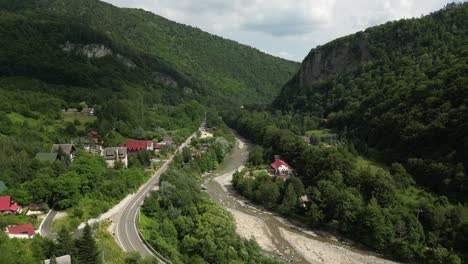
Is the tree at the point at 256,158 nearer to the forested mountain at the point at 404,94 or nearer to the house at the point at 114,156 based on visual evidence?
the forested mountain at the point at 404,94

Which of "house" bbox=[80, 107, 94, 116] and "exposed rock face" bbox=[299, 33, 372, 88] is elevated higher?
"exposed rock face" bbox=[299, 33, 372, 88]

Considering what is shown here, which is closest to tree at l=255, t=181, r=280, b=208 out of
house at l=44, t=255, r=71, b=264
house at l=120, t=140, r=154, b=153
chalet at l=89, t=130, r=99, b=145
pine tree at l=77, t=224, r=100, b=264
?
house at l=120, t=140, r=154, b=153

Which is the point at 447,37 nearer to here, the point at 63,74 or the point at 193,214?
the point at 193,214

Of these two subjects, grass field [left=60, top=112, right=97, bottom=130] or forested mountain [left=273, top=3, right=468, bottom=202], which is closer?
forested mountain [left=273, top=3, right=468, bottom=202]

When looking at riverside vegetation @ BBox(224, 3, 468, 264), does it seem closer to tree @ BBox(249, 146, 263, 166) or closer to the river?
tree @ BBox(249, 146, 263, 166)

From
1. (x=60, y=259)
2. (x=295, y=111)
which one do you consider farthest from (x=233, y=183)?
(x=295, y=111)

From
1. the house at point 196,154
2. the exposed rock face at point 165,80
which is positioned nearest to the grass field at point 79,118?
the house at point 196,154

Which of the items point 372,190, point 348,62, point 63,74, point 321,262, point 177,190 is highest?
point 348,62

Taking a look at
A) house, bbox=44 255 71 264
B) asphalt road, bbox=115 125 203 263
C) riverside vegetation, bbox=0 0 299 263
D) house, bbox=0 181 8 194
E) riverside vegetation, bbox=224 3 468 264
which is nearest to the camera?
house, bbox=44 255 71 264
